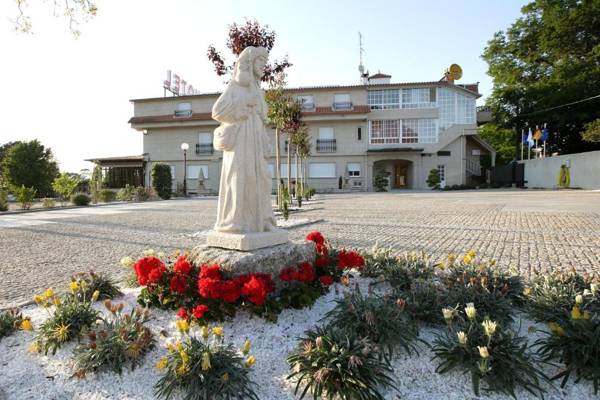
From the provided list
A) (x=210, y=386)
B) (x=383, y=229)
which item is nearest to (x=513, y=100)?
(x=383, y=229)

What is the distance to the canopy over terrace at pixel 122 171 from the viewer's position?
34750 mm

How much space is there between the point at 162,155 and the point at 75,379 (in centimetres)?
3557

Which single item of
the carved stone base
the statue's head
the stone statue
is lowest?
the carved stone base

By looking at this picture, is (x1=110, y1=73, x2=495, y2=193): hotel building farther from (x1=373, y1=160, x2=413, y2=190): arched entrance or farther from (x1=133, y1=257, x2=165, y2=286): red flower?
(x1=133, y1=257, x2=165, y2=286): red flower

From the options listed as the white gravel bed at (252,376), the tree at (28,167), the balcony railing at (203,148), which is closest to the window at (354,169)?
the balcony railing at (203,148)

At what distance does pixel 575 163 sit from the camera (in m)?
25.6

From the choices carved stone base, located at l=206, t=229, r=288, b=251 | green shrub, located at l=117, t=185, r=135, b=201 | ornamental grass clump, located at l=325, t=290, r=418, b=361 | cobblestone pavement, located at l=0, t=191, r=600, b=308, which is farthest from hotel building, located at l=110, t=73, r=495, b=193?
ornamental grass clump, located at l=325, t=290, r=418, b=361

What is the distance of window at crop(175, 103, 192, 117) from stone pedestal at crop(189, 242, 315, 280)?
3417cm

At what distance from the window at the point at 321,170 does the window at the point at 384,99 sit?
644 centimetres

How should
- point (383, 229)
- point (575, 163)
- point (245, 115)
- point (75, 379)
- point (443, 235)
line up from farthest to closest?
point (575, 163), point (383, 229), point (443, 235), point (245, 115), point (75, 379)

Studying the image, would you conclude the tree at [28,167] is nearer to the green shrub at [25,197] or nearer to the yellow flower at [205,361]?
the green shrub at [25,197]

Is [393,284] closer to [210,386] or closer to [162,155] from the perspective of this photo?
[210,386]

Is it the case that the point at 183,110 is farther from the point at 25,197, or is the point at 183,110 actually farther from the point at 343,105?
the point at 25,197

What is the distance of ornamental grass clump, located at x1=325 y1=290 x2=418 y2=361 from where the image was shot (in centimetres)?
256
